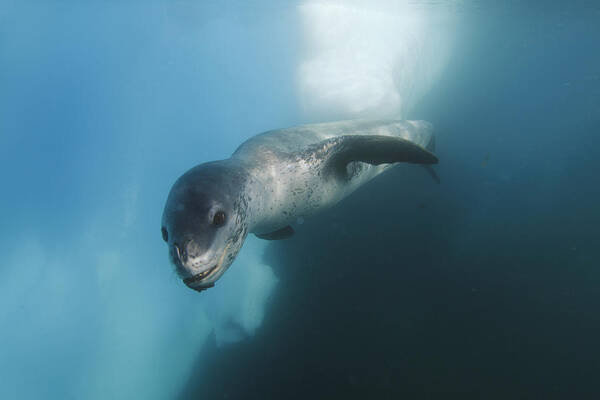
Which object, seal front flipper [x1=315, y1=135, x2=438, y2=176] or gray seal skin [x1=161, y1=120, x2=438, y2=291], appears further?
seal front flipper [x1=315, y1=135, x2=438, y2=176]

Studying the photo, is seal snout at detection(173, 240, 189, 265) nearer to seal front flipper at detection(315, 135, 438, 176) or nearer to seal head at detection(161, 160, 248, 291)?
seal head at detection(161, 160, 248, 291)

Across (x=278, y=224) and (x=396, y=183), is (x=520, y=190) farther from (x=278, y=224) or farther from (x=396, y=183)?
(x=278, y=224)

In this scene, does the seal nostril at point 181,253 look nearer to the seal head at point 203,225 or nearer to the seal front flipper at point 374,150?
the seal head at point 203,225

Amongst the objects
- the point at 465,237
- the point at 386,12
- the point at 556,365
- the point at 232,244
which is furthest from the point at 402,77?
the point at 232,244

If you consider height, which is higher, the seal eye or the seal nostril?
the seal eye

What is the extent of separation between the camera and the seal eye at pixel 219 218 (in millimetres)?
1440

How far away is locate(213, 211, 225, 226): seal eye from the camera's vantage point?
1.44 m

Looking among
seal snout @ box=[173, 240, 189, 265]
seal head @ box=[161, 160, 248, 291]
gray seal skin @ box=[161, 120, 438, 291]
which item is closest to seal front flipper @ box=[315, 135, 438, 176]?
gray seal skin @ box=[161, 120, 438, 291]

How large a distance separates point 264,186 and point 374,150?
119 centimetres

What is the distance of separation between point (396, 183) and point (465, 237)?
1802mm

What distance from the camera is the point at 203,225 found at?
135 centimetres

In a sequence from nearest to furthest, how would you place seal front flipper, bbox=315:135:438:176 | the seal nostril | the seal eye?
1. the seal nostril
2. the seal eye
3. seal front flipper, bbox=315:135:438:176

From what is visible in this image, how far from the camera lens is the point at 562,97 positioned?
13.4m

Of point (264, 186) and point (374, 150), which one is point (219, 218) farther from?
point (374, 150)
